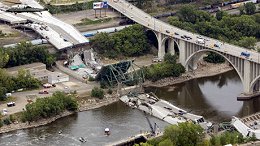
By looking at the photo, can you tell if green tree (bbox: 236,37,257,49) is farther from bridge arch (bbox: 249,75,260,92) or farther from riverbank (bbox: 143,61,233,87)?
bridge arch (bbox: 249,75,260,92)

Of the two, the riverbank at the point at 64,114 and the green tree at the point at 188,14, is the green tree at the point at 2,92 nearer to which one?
the riverbank at the point at 64,114

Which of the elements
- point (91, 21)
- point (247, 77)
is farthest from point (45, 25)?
point (247, 77)

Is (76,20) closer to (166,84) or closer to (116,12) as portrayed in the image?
(116,12)

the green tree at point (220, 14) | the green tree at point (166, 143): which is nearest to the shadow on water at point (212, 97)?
the green tree at point (166, 143)

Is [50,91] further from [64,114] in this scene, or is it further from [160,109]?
[160,109]

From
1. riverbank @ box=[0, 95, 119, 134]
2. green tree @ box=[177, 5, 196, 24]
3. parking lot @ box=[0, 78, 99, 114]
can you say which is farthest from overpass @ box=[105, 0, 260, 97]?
riverbank @ box=[0, 95, 119, 134]

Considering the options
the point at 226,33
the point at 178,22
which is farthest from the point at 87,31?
the point at 226,33
